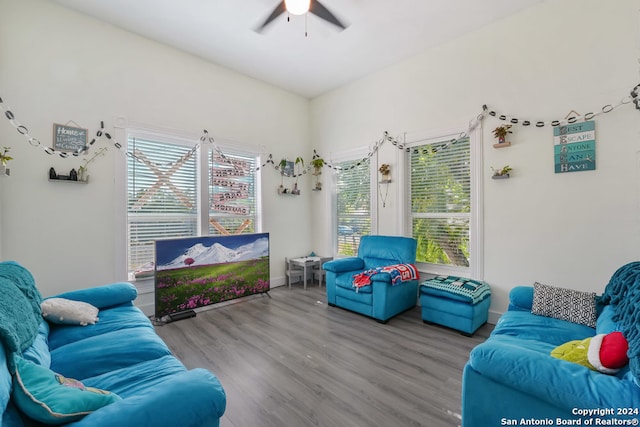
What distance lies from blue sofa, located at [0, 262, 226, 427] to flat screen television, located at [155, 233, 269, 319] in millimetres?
780

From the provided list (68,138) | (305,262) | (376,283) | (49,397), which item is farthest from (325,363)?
(68,138)

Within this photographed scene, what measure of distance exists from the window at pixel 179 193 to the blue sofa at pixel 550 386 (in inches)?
140

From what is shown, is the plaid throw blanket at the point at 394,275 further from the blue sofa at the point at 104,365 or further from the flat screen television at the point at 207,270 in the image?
the blue sofa at the point at 104,365

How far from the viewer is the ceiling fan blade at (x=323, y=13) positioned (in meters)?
2.46

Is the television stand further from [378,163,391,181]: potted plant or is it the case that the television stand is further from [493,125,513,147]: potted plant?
[493,125,513,147]: potted plant

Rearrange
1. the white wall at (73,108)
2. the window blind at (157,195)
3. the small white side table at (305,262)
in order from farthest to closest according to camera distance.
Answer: the small white side table at (305,262)
the window blind at (157,195)
the white wall at (73,108)

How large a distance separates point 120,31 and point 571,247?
536cm

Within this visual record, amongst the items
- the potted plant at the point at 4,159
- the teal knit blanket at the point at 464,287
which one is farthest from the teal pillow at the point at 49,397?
the teal knit blanket at the point at 464,287

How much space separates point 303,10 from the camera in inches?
96.6

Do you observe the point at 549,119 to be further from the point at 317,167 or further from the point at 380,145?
the point at 317,167

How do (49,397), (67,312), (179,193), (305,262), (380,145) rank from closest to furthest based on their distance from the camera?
(49,397), (67,312), (179,193), (380,145), (305,262)

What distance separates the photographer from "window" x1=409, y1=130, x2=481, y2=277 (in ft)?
10.9

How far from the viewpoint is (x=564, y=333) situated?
6.27 feet

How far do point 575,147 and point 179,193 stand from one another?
14.6 feet
